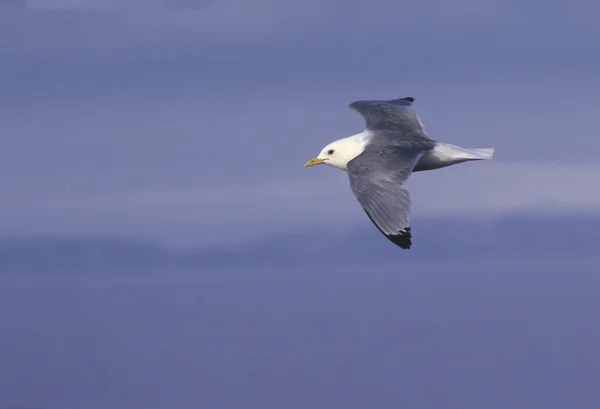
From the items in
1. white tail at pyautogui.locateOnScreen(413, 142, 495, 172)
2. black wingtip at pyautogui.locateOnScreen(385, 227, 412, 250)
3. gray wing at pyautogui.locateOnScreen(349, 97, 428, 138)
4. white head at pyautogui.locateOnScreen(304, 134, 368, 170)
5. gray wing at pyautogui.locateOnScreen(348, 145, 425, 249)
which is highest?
gray wing at pyautogui.locateOnScreen(349, 97, 428, 138)

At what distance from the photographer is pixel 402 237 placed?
14.0 metres

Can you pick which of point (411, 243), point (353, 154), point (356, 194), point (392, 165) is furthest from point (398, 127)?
point (411, 243)

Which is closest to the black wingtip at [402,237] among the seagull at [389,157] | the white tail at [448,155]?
the seagull at [389,157]

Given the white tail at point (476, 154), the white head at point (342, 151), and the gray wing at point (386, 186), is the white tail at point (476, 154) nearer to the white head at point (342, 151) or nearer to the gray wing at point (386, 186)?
the gray wing at point (386, 186)

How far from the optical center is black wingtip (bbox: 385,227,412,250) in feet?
45.5

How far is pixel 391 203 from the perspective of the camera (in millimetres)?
14750

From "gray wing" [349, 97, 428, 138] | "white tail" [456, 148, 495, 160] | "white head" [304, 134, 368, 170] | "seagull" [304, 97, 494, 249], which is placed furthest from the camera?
"gray wing" [349, 97, 428, 138]

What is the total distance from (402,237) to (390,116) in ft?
17.7

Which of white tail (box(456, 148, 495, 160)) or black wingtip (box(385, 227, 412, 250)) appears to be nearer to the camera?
black wingtip (box(385, 227, 412, 250))

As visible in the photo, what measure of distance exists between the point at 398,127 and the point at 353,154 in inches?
Result: 39.0

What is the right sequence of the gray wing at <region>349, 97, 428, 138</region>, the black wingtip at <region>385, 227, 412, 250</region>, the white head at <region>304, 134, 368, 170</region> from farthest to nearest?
the gray wing at <region>349, 97, 428, 138</region>
the white head at <region>304, 134, 368, 170</region>
the black wingtip at <region>385, 227, 412, 250</region>

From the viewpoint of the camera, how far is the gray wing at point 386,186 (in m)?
14.2

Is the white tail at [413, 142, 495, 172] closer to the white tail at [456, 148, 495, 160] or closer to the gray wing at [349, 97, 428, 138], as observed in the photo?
the white tail at [456, 148, 495, 160]

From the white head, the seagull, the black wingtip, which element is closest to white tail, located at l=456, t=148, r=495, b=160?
the seagull
